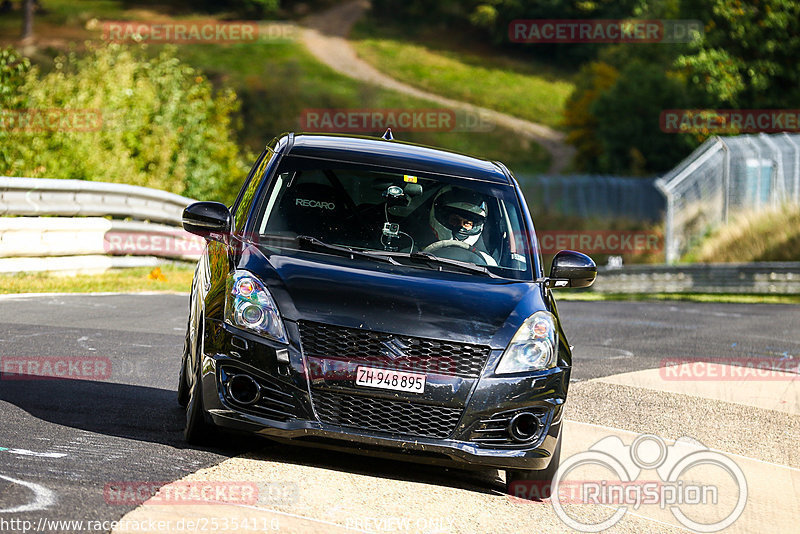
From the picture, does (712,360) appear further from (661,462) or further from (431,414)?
(431,414)

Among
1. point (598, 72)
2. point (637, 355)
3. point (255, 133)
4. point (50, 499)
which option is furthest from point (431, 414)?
point (598, 72)

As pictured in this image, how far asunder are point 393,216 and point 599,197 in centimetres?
4708

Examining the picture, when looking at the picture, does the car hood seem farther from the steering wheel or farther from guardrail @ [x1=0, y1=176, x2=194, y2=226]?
guardrail @ [x1=0, y1=176, x2=194, y2=226]

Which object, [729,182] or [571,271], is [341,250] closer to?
[571,271]

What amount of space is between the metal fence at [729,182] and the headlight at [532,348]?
2791 centimetres

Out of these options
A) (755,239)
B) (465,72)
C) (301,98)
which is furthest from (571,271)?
(465,72)

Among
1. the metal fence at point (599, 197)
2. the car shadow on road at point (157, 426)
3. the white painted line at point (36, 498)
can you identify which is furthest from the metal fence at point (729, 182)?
the white painted line at point (36, 498)

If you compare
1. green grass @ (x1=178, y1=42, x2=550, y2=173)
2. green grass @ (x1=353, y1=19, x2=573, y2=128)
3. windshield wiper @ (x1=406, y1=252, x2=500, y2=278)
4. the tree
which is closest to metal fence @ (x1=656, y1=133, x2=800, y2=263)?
the tree

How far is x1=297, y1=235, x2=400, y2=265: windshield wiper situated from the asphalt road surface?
110cm

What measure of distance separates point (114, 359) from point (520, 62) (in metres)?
93.6

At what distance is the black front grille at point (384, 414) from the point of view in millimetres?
6273

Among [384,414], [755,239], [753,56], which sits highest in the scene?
[753,56]

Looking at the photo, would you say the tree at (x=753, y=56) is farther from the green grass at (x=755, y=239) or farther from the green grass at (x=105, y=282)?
the green grass at (x=105, y=282)

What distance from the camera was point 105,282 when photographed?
632 inches
